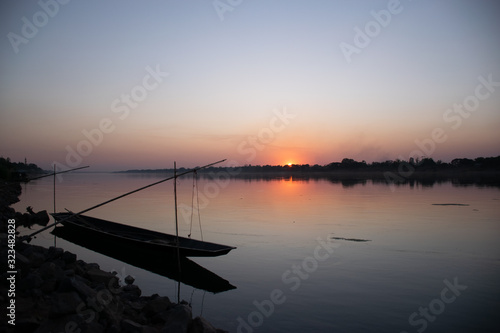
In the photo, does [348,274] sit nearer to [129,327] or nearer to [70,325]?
[129,327]

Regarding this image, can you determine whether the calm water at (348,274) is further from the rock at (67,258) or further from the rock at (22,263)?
the rock at (22,263)

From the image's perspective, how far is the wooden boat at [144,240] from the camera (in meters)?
11.9

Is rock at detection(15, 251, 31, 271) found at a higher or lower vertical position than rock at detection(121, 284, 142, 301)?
higher

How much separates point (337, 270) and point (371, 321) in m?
4.03

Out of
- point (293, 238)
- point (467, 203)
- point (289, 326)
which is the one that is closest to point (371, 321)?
point (289, 326)

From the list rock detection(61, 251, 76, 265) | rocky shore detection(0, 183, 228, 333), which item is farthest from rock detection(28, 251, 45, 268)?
rock detection(61, 251, 76, 265)

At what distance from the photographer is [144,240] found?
547 inches

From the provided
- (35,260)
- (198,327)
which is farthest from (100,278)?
(198,327)

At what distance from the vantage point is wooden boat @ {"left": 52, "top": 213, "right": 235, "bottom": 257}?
11.9 m

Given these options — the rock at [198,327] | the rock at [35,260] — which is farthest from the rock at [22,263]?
the rock at [198,327]

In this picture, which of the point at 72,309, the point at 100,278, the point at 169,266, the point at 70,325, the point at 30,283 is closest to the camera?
the point at 70,325

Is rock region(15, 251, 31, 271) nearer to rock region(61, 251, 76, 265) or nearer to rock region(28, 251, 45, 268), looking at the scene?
rock region(28, 251, 45, 268)

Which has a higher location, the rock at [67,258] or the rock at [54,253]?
the rock at [54,253]

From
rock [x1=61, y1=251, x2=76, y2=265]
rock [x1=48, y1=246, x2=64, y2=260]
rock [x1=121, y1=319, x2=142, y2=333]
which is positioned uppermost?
rock [x1=48, y1=246, x2=64, y2=260]
